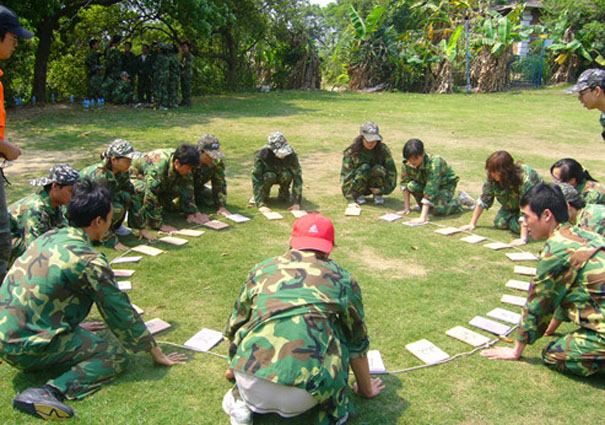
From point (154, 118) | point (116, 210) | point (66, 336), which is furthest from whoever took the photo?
point (154, 118)

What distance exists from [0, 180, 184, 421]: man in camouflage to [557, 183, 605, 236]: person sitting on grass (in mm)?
3939

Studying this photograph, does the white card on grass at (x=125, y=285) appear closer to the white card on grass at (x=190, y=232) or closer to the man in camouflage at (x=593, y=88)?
the white card on grass at (x=190, y=232)

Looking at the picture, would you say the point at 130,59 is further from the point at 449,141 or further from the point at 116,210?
the point at 116,210

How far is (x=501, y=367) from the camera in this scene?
3.58m

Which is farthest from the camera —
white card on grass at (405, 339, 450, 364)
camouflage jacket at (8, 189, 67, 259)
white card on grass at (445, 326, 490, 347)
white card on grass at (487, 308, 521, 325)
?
camouflage jacket at (8, 189, 67, 259)

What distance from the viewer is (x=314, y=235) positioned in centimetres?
288

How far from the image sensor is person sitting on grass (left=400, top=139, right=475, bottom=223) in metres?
6.72

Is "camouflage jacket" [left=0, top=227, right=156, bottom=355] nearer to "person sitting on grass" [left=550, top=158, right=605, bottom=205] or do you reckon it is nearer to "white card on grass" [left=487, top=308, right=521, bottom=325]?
"white card on grass" [left=487, top=308, right=521, bottom=325]

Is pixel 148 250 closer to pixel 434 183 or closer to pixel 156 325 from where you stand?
pixel 156 325

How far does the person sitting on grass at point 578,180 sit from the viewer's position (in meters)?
5.34

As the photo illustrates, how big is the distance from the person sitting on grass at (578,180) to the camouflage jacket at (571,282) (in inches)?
86.6

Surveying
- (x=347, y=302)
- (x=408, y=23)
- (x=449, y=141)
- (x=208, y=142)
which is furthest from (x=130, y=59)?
(x=408, y=23)

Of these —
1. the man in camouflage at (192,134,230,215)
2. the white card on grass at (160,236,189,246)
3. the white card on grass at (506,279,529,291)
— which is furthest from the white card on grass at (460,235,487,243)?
the white card on grass at (160,236,189,246)

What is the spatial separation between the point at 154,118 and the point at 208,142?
27.1ft
